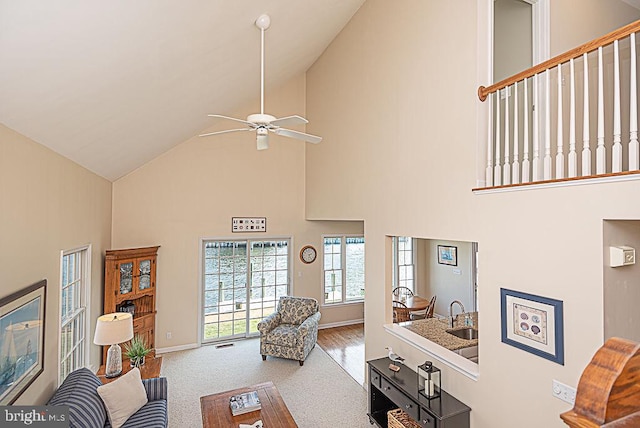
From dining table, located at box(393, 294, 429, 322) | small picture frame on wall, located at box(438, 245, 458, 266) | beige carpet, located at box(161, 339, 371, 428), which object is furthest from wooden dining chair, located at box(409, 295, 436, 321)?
beige carpet, located at box(161, 339, 371, 428)

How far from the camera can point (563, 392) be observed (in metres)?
2.46

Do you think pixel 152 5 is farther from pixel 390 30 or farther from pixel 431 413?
pixel 431 413

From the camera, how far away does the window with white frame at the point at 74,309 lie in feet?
12.5

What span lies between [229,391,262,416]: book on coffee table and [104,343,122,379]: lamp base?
1445 millimetres

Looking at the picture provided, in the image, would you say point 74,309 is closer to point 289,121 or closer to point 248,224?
point 248,224

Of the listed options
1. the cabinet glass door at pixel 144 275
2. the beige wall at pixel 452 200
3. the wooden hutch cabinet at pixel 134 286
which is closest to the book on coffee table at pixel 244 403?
the beige wall at pixel 452 200

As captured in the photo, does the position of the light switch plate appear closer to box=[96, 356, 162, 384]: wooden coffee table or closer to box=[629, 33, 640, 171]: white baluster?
box=[629, 33, 640, 171]: white baluster

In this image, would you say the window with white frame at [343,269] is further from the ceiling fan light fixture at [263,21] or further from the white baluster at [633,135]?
the white baluster at [633,135]

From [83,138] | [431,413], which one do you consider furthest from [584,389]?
[83,138]

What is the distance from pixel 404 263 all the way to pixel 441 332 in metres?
4.34

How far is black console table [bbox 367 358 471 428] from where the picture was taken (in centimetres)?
316

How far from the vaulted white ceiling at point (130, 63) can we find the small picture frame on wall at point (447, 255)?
5.28m

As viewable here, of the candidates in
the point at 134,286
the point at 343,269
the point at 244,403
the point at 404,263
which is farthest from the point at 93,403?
the point at 404,263

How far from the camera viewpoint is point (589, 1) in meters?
3.75
